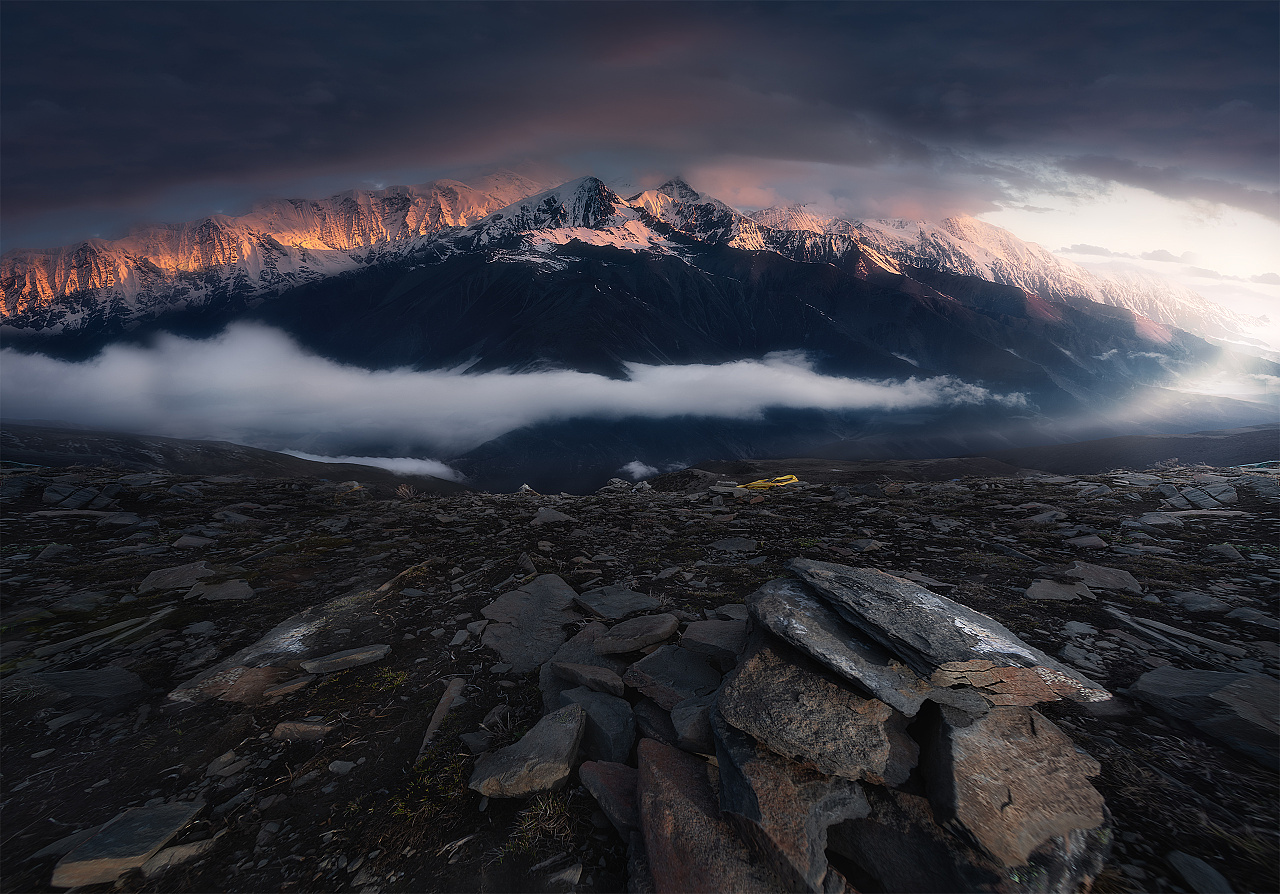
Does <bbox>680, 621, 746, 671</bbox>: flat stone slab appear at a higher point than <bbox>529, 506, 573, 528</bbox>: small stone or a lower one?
higher

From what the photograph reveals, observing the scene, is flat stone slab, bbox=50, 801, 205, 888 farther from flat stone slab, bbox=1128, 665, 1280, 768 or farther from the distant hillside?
the distant hillside

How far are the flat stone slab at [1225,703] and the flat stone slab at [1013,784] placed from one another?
4.61 feet

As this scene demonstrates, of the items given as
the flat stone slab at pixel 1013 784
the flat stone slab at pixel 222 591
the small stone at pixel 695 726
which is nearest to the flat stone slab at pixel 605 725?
the small stone at pixel 695 726

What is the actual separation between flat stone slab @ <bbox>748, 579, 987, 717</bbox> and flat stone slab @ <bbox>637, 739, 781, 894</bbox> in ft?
4.35

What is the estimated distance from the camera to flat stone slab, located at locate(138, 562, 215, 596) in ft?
26.5

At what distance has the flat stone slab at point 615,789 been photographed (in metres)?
3.51

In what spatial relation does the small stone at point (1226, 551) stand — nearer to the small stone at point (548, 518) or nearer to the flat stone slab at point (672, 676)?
the flat stone slab at point (672, 676)

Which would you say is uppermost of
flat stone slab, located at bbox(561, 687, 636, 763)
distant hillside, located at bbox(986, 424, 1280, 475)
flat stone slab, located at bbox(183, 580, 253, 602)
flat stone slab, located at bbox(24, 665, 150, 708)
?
flat stone slab, located at bbox(561, 687, 636, 763)

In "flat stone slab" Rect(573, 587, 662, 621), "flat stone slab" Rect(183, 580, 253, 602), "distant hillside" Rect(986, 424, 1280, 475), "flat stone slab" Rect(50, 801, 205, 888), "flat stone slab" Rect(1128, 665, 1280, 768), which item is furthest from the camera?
"distant hillside" Rect(986, 424, 1280, 475)

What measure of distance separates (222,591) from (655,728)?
25.9 feet

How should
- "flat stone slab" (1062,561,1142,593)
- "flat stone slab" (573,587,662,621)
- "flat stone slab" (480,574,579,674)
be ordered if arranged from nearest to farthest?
"flat stone slab" (480,574,579,674), "flat stone slab" (1062,561,1142,593), "flat stone slab" (573,587,662,621)

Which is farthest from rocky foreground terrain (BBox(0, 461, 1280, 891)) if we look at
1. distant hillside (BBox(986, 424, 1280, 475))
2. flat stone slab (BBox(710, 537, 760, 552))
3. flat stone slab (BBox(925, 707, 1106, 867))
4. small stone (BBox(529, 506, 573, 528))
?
distant hillside (BBox(986, 424, 1280, 475))

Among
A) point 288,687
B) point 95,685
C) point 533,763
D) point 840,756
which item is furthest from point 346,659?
point 840,756

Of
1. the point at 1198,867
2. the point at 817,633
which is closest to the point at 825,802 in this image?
the point at 817,633
